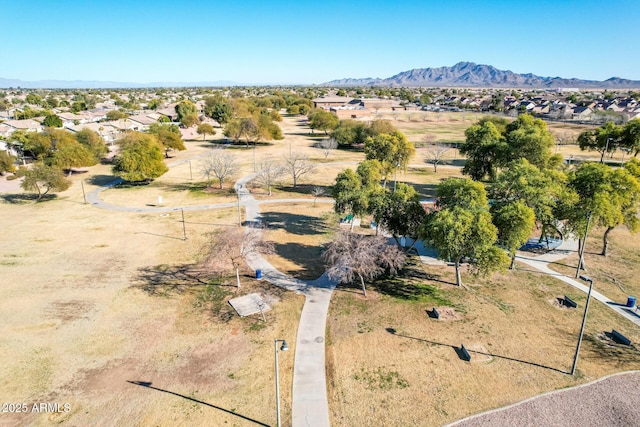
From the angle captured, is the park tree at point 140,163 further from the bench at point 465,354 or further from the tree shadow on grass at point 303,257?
the bench at point 465,354

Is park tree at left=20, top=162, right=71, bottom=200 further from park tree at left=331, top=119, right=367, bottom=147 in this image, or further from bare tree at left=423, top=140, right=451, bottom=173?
bare tree at left=423, top=140, right=451, bottom=173

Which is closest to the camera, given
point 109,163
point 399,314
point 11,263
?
point 399,314

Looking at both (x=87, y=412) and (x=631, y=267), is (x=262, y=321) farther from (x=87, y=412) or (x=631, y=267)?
(x=631, y=267)

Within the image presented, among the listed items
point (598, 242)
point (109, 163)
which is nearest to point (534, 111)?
point (598, 242)

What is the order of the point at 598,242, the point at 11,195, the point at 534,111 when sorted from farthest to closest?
the point at 534,111 < the point at 11,195 < the point at 598,242

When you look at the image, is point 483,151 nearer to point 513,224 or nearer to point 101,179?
point 513,224

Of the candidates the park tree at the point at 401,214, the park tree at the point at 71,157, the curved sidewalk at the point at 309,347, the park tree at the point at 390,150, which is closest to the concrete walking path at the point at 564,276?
the park tree at the point at 401,214
